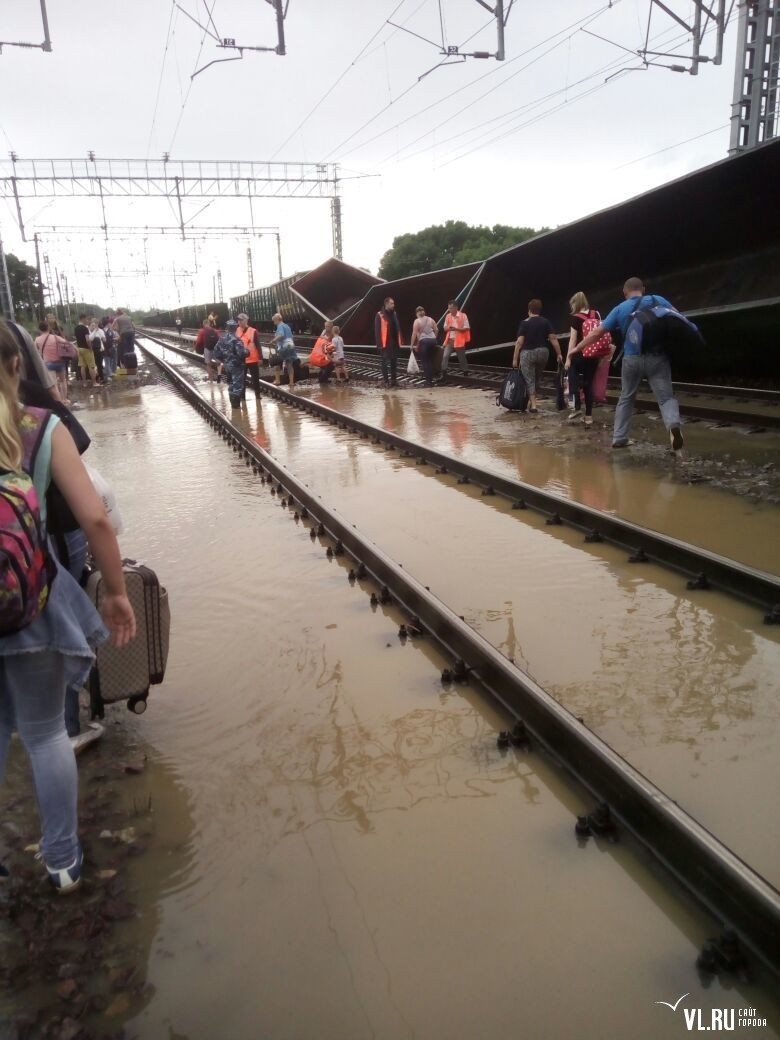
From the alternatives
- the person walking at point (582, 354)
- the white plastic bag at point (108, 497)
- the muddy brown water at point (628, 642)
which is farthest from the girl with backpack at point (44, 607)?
the person walking at point (582, 354)

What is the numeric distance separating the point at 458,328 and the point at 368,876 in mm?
15304

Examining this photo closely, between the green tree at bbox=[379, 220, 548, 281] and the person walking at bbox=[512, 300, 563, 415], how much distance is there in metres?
69.4

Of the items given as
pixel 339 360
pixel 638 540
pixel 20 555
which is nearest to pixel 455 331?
pixel 339 360

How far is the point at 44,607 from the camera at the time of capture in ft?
6.75

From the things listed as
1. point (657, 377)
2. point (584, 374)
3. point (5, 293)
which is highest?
point (5, 293)

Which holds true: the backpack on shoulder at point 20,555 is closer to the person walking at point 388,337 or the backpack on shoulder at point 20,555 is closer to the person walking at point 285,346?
the person walking at point 388,337

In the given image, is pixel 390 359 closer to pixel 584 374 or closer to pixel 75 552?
pixel 584 374

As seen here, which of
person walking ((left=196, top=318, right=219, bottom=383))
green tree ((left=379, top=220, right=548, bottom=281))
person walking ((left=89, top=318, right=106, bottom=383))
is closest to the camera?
person walking ((left=196, top=318, right=219, bottom=383))

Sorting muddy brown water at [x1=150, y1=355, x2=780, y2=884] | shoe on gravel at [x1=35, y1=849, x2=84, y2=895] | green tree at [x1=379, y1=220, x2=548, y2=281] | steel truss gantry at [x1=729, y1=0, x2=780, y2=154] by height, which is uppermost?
green tree at [x1=379, y1=220, x2=548, y2=281]

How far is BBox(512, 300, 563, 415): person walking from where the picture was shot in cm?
1111

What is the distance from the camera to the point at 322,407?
1360 cm

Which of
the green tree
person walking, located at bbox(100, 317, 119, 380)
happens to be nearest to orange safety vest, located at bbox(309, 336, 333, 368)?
A: person walking, located at bbox(100, 317, 119, 380)

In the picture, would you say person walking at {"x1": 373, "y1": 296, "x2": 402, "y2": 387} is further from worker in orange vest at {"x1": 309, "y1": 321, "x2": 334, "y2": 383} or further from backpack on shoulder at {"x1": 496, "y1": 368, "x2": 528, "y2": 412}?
backpack on shoulder at {"x1": 496, "y1": 368, "x2": 528, "y2": 412}

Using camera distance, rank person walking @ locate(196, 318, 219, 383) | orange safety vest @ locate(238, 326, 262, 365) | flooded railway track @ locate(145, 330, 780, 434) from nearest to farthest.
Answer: flooded railway track @ locate(145, 330, 780, 434), orange safety vest @ locate(238, 326, 262, 365), person walking @ locate(196, 318, 219, 383)
